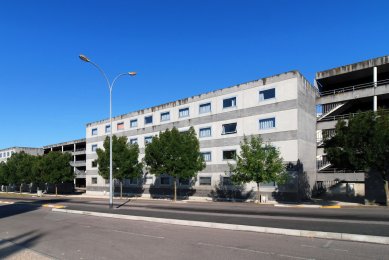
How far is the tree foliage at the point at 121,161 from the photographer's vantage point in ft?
138

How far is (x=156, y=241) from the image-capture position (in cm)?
1162

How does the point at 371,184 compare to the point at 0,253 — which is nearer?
the point at 0,253

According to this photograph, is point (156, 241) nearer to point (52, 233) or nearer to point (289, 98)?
point (52, 233)

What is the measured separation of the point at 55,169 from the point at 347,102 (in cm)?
4693

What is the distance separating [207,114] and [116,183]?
69.1 ft

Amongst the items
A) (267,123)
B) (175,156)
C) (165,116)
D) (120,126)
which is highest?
(165,116)

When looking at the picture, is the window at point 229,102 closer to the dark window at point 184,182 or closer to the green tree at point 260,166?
the green tree at point 260,166

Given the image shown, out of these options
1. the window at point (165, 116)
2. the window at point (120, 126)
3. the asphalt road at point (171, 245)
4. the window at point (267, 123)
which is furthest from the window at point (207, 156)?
the asphalt road at point (171, 245)

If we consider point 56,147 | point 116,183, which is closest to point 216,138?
point 116,183

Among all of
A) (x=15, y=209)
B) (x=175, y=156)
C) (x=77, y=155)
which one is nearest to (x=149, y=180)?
(x=175, y=156)

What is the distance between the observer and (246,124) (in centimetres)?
3684

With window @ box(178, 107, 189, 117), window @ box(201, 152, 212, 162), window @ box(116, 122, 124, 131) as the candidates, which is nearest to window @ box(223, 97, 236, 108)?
window @ box(201, 152, 212, 162)

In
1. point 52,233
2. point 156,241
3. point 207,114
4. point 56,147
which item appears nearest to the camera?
point 156,241

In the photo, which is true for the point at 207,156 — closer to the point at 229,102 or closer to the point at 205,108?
the point at 205,108
